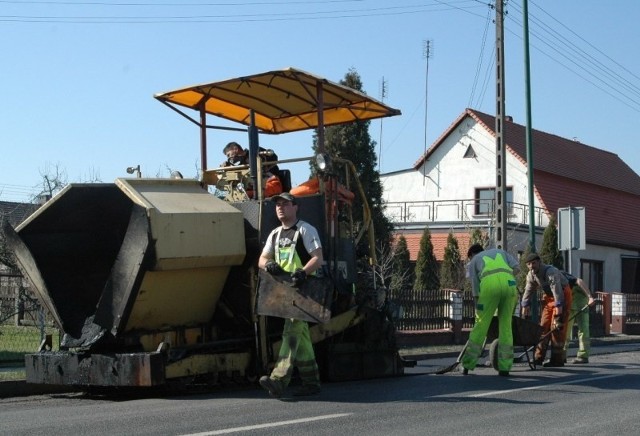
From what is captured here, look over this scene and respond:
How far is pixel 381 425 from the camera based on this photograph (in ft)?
25.6

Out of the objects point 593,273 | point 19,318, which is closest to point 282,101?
point 19,318

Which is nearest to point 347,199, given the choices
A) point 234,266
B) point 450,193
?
point 234,266

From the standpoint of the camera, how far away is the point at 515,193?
4506 cm

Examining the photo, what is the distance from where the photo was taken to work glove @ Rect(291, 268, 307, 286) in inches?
362

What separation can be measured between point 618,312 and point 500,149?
9909mm

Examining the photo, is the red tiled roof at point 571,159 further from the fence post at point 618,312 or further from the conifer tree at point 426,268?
the fence post at point 618,312

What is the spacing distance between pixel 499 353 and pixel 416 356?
4.89m

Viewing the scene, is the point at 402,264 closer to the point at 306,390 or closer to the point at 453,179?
the point at 453,179

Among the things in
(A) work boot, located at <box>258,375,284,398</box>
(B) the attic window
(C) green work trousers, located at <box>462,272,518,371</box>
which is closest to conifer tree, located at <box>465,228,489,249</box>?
(B) the attic window

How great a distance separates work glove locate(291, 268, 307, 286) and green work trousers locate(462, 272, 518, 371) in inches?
131

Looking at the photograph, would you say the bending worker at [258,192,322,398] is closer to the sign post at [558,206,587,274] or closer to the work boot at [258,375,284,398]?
the work boot at [258,375,284,398]

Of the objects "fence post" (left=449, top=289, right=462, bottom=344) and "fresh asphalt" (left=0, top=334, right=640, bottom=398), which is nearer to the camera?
"fresh asphalt" (left=0, top=334, right=640, bottom=398)

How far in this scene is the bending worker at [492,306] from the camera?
11.9 metres

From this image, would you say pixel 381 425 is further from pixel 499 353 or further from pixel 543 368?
pixel 543 368
